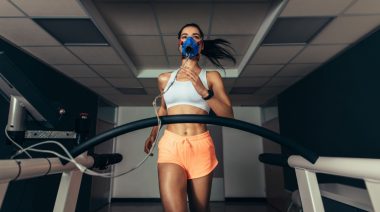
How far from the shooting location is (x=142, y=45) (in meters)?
3.37

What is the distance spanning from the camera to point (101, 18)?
8.75 feet

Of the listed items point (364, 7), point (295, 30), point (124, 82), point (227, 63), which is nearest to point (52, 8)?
point (124, 82)

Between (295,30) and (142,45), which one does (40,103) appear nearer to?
(142,45)

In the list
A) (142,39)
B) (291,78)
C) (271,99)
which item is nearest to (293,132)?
(291,78)

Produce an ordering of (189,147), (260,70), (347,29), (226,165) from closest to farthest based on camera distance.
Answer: (189,147)
(347,29)
(260,70)
(226,165)

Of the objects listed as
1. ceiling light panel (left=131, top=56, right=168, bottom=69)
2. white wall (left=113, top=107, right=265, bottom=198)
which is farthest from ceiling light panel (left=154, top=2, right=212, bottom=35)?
white wall (left=113, top=107, right=265, bottom=198)

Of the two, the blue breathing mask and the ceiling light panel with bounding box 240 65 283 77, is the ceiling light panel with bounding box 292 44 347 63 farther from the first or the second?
the blue breathing mask

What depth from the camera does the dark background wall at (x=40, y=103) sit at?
104 cm

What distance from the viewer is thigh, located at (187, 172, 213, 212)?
3.79 feet

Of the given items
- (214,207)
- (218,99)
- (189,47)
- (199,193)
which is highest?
(189,47)

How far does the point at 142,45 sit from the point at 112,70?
84cm

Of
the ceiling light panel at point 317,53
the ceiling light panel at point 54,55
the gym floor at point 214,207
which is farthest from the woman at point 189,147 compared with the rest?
the gym floor at point 214,207

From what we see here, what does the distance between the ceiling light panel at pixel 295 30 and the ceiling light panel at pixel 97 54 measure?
1946 millimetres

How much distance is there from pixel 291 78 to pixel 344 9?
2.06m
